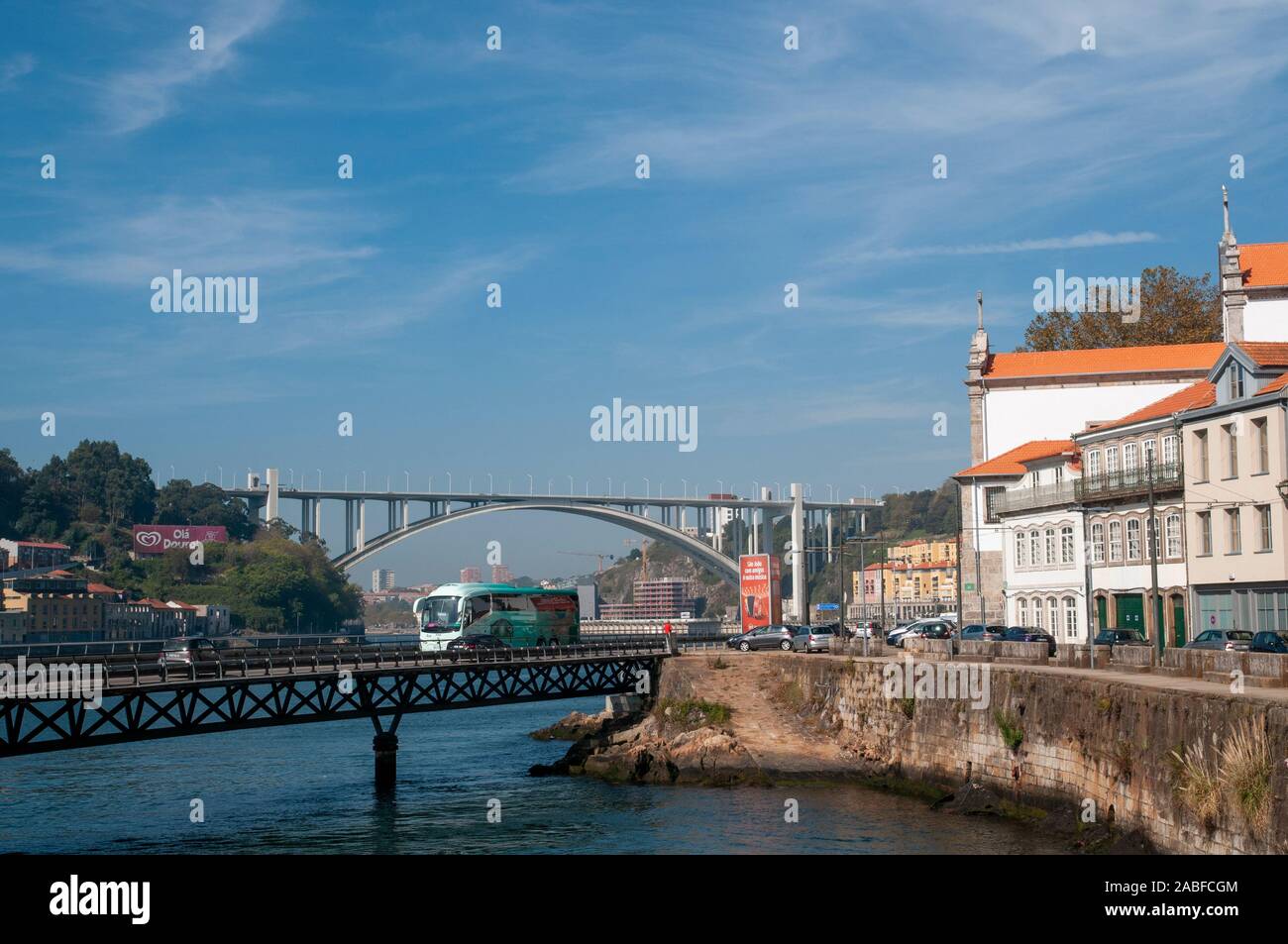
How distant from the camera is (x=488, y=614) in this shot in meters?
68.1

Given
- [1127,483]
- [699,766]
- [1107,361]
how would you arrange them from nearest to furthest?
1. [699,766]
2. [1127,483]
3. [1107,361]

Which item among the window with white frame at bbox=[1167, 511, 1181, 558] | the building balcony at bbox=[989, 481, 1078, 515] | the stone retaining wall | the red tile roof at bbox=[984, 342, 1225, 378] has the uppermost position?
the red tile roof at bbox=[984, 342, 1225, 378]

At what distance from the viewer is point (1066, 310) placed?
9200cm

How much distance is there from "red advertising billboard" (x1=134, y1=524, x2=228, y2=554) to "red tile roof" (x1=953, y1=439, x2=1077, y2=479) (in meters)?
148

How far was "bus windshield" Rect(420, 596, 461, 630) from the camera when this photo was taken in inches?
2665

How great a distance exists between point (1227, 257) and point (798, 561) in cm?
11408

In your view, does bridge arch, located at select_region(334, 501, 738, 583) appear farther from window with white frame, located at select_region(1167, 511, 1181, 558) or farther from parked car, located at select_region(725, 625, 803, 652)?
window with white frame, located at select_region(1167, 511, 1181, 558)

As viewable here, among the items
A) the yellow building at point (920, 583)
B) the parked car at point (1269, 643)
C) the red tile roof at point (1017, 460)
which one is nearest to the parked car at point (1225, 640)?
the parked car at point (1269, 643)

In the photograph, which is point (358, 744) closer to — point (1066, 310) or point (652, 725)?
point (652, 725)

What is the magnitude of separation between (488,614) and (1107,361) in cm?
3584

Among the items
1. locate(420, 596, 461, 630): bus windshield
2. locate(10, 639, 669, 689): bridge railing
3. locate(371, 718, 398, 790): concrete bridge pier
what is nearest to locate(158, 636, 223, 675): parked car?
locate(10, 639, 669, 689): bridge railing

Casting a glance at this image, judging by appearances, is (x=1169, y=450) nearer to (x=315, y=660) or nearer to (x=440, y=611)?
(x=315, y=660)

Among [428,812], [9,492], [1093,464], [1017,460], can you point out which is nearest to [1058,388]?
[1017,460]
